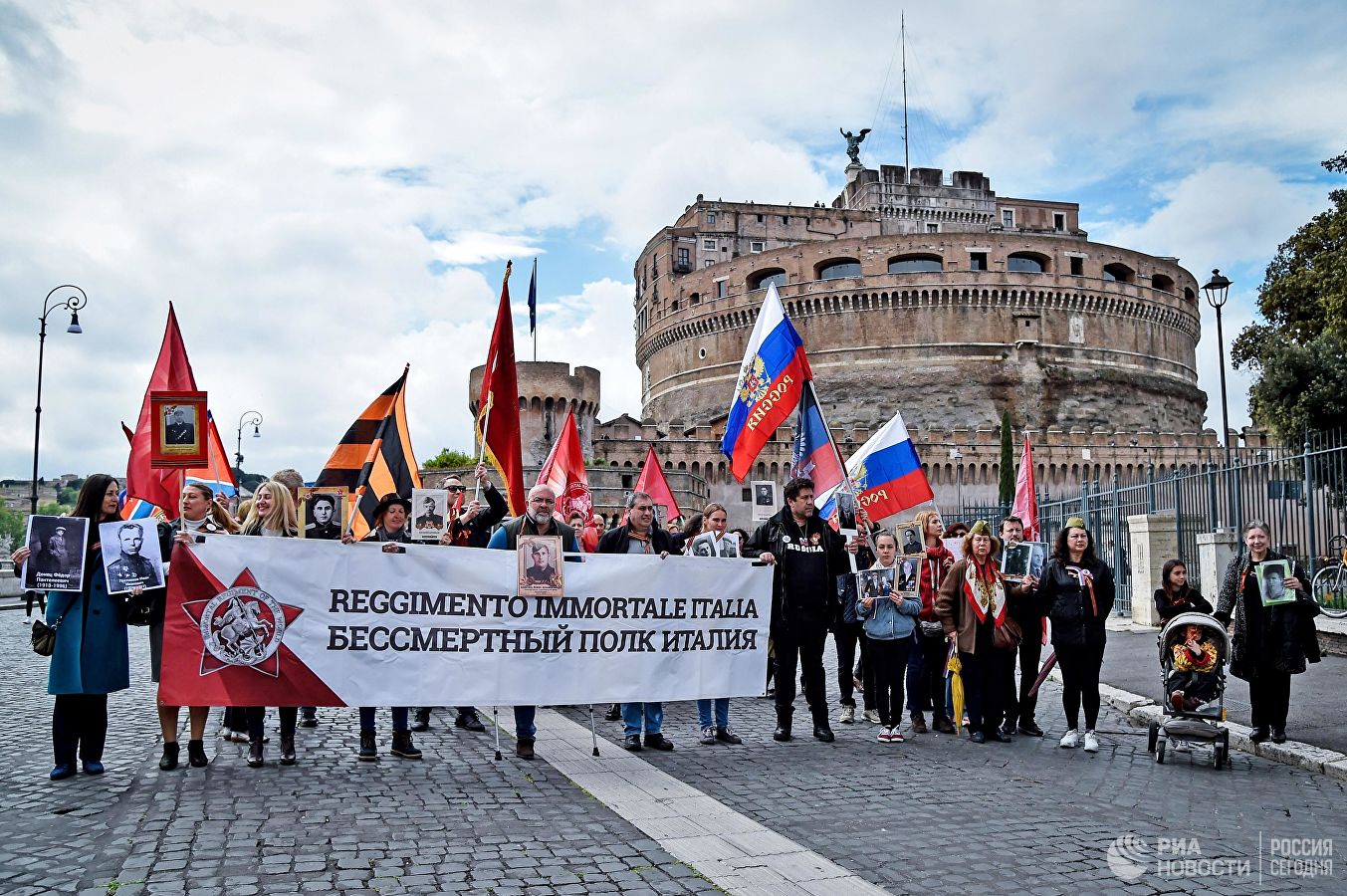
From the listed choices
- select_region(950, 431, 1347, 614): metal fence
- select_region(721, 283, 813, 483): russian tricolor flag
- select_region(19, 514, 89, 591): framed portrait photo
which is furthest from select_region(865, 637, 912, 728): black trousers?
select_region(19, 514, 89, 591): framed portrait photo

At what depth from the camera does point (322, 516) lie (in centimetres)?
750

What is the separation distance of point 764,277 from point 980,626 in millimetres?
60873

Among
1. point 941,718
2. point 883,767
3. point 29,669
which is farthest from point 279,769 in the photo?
point 29,669

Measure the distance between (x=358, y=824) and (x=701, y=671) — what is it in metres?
2.97

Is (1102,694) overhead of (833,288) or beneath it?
beneath

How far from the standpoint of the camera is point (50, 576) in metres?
6.29

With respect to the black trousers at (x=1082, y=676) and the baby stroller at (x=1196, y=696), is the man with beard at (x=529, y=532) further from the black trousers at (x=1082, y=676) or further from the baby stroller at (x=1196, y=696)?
the baby stroller at (x=1196, y=696)

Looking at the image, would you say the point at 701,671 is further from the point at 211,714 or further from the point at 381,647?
the point at 211,714

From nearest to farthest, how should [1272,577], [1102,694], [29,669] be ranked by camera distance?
[1272,577] → [1102,694] → [29,669]

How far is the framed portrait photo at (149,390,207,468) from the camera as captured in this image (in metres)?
7.31

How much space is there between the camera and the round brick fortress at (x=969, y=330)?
63375 mm

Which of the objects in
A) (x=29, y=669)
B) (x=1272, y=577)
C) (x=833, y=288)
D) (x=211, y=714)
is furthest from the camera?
(x=833, y=288)

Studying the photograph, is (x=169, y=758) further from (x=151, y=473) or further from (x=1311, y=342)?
(x=1311, y=342)

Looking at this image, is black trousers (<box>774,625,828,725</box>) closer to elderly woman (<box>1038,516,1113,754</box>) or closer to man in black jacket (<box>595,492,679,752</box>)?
man in black jacket (<box>595,492,679,752</box>)
